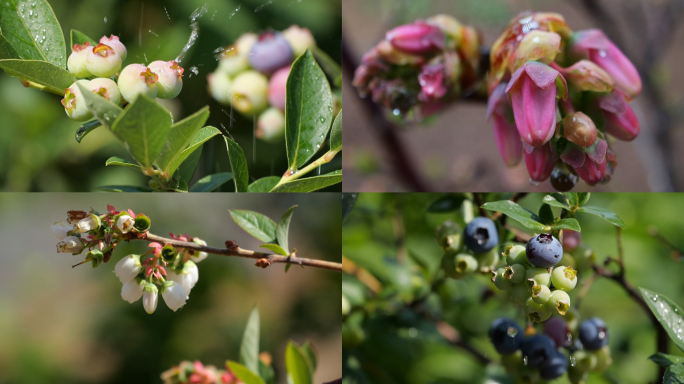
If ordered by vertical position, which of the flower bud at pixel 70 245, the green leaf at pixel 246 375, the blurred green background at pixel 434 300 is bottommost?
the blurred green background at pixel 434 300

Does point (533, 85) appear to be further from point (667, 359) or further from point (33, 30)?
point (33, 30)

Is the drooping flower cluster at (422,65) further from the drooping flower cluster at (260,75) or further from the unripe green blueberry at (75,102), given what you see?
the unripe green blueberry at (75,102)

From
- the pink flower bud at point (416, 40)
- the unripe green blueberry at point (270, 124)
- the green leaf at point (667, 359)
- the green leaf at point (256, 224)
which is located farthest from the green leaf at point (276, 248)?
the green leaf at point (667, 359)

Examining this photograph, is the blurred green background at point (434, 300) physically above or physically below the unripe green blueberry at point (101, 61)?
below

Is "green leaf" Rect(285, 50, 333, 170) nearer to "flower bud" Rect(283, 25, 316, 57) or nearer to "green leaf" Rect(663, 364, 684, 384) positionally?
"flower bud" Rect(283, 25, 316, 57)

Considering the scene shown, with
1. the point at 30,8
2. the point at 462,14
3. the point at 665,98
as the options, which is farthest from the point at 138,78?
the point at 665,98

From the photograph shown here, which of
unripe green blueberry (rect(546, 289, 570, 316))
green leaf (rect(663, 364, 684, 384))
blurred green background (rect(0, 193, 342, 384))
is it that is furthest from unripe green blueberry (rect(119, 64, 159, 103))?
green leaf (rect(663, 364, 684, 384))

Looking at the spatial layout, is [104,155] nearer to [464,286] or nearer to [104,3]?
[104,3]
